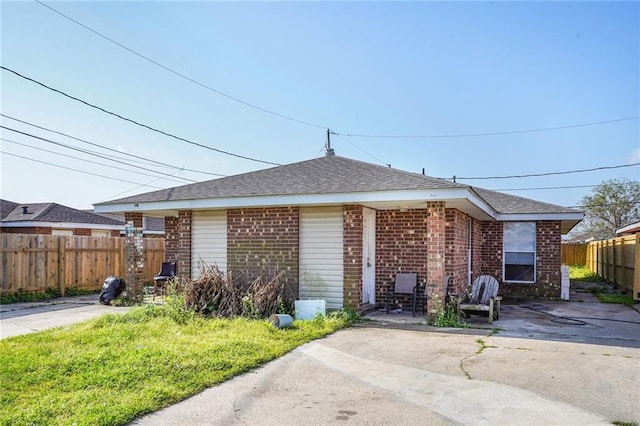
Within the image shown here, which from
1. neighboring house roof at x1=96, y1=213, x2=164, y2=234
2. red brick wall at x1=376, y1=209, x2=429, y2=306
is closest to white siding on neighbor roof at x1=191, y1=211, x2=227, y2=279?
red brick wall at x1=376, y1=209, x2=429, y2=306

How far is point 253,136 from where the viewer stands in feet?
68.3

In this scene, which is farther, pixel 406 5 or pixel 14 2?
pixel 406 5

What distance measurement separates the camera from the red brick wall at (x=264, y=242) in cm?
1070

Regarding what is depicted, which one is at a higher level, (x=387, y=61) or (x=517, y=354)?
(x=387, y=61)

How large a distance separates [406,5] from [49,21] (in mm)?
8481

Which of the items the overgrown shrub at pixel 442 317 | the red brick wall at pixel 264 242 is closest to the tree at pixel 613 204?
the overgrown shrub at pixel 442 317

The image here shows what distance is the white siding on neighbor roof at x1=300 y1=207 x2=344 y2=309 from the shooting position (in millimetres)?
10283

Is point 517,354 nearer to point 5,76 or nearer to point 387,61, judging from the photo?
point 387,61

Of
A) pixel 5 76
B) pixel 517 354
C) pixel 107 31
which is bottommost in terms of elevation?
pixel 517 354

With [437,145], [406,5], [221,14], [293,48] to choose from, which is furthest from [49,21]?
[437,145]

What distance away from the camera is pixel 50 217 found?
67.9 feet

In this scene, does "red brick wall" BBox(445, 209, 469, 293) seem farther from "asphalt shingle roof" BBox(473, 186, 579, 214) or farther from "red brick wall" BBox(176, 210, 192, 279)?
"red brick wall" BBox(176, 210, 192, 279)

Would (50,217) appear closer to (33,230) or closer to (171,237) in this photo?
(33,230)

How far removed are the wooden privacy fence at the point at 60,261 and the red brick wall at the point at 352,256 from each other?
10184 millimetres
